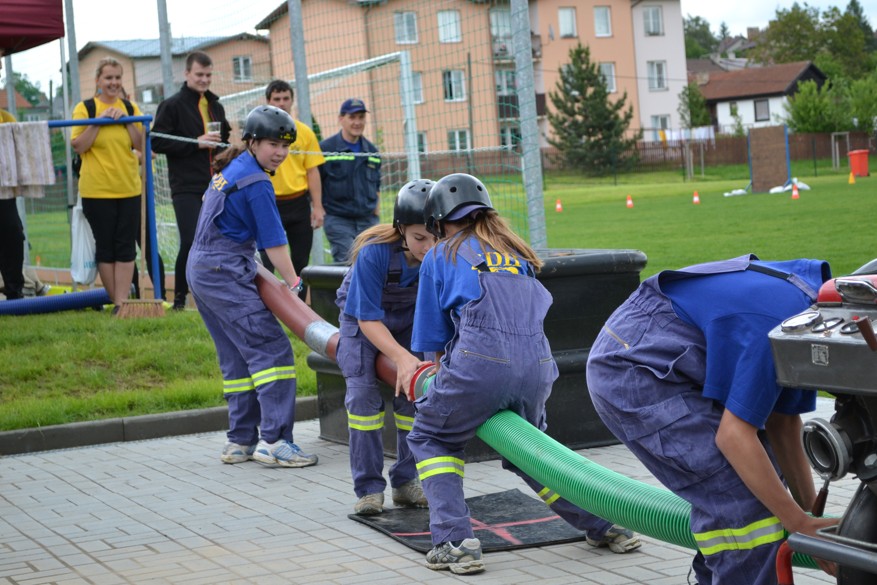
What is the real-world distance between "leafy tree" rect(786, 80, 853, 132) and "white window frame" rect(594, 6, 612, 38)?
51.3 ft

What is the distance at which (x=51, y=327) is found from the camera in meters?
10.5

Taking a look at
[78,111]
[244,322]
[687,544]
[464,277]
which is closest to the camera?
[687,544]

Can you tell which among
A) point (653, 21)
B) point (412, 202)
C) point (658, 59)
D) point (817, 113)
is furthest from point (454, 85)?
point (653, 21)

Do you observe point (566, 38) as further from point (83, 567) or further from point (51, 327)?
point (83, 567)

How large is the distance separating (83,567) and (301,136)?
19.1 ft

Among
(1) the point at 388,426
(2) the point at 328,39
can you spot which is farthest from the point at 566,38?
(1) the point at 388,426

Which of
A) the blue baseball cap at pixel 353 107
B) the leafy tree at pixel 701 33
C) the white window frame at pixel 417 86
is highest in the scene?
the leafy tree at pixel 701 33

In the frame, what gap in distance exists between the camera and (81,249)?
1237 centimetres

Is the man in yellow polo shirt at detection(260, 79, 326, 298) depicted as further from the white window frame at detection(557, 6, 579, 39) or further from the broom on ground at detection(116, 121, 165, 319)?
the white window frame at detection(557, 6, 579, 39)

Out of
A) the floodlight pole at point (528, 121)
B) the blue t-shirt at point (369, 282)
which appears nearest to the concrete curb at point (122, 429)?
the floodlight pole at point (528, 121)

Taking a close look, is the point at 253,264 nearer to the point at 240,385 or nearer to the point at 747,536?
the point at 240,385

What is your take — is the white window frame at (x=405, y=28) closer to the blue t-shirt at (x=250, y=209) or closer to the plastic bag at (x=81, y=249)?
the plastic bag at (x=81, y=249)

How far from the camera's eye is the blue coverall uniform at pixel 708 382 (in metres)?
3.26

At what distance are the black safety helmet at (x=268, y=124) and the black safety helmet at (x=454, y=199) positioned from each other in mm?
2101
